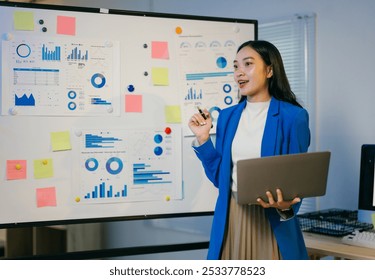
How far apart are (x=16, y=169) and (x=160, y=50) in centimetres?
82

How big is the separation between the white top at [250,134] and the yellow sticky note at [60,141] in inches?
29.4

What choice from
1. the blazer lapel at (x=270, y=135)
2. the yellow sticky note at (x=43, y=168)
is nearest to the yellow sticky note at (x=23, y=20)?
the yellow sticky note at (x=43, y=168)

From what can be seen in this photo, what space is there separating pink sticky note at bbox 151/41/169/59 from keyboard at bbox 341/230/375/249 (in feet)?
3.70

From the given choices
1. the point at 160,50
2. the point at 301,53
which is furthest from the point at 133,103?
the point at 301,53

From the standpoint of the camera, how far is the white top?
5.84 feet

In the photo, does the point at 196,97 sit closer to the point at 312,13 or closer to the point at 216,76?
the point at 216,76

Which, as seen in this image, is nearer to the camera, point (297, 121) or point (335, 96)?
point (297, 121)

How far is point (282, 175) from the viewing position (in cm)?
166

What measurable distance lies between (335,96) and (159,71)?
98cm

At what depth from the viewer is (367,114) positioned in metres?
2.47

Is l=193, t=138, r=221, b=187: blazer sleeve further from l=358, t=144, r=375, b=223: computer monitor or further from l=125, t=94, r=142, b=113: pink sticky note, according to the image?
l=358, t=144, r=375, b=223: computer monitor

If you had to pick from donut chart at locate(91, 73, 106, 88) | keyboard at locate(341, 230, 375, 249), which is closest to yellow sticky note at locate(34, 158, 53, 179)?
donut chart at locate(91, 73, 106, 88)

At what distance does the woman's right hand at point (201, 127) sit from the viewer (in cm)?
183

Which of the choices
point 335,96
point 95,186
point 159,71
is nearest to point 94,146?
point 95,186
